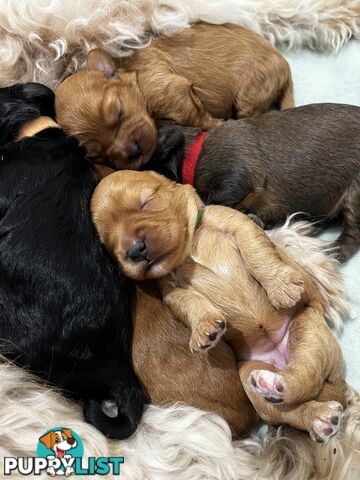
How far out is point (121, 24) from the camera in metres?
1.71

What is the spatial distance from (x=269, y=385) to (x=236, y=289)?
272mm

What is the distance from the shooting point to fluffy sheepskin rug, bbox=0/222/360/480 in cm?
127

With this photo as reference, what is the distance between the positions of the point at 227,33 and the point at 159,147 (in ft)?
1.29

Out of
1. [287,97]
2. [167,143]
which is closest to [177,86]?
[167,143]

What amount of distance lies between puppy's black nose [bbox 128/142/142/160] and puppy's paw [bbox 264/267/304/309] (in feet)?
1.75

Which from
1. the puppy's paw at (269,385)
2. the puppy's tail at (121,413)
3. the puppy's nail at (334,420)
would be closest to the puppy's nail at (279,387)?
the puppy's paw at (269,385)

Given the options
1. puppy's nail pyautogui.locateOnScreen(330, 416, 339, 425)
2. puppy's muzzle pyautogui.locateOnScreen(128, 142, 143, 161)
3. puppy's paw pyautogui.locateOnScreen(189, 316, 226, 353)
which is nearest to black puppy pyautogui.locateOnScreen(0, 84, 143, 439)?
puppy's paw pyautogui.locateOnScreen(189, 316, 226, 353)

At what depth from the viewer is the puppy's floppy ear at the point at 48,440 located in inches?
48.8

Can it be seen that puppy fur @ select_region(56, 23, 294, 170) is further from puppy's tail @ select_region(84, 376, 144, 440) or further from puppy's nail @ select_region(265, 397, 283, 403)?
puppy's nail @ select_region(265, 397, 283, 403)

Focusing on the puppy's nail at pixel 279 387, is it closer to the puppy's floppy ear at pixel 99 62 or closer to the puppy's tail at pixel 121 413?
the puppy's tail at pixel 121 413

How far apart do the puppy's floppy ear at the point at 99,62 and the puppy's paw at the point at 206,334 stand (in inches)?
29.7

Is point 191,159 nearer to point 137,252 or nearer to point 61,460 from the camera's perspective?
point 137,252

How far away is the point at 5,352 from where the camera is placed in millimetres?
1329

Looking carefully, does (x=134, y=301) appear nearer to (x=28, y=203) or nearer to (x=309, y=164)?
(x=28, y=203)
